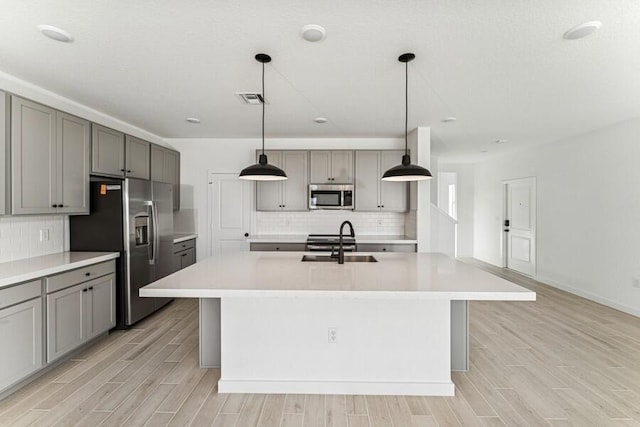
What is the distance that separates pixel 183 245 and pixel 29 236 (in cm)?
189

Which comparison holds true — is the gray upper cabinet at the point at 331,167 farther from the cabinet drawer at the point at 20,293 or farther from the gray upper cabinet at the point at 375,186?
the cabinet drawer at the point at 20,293

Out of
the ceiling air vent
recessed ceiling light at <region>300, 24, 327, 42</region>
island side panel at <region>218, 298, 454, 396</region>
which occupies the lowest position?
island side panel at <region>218, 298, 454, 396</region>

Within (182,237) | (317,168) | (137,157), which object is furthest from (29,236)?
(317,168)

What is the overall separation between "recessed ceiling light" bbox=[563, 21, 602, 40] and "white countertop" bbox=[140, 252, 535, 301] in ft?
5.50

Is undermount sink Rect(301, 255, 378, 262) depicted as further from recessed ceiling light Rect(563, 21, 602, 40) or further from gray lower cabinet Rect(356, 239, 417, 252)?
recessed ceiling light Rect(563, 21, 602, 40)

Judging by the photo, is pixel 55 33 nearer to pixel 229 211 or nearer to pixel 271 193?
pixel 271 193

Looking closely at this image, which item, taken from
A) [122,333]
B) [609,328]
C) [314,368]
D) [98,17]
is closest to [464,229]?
[609,328]

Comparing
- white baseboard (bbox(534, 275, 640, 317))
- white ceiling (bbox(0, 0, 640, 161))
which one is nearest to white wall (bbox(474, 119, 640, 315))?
white baseboard (bbox(534, 275, 640, 317))

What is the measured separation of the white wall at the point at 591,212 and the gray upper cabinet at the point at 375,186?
8.73 ft

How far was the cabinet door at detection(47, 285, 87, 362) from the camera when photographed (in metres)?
2.61

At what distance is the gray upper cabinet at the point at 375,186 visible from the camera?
5008mm

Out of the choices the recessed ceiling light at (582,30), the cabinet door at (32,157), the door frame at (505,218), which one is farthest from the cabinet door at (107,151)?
the door frame at (505,218)

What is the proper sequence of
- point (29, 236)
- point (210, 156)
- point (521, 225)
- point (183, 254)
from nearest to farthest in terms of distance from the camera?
1. point (29, 236)
2. point (183, 254)
3. point (210, 156)
4. point (521, 225)

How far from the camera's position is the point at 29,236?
10.1 ft
